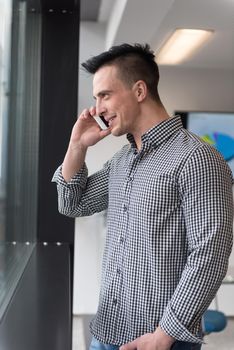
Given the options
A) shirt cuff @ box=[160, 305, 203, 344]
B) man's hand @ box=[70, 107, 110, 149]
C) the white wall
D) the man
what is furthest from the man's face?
the white wall

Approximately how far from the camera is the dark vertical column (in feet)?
5.67

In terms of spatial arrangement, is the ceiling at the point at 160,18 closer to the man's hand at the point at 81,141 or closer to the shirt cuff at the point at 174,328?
the man's hand at the point at 81,141

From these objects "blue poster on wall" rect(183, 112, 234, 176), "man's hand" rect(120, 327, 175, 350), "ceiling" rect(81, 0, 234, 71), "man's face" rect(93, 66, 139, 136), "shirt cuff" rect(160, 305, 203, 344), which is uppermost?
"ceiling" rect(81, 0, 234, 71)

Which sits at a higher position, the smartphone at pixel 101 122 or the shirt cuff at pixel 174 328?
the smartphone at pixel 101 122

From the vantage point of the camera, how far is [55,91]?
1.74 meters

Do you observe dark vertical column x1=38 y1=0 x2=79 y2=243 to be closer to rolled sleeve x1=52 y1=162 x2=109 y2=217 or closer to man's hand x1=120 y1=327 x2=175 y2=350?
rolled sleeve x1=52 y1=162 x2=109 y2=217

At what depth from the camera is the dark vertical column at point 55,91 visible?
5.67ft

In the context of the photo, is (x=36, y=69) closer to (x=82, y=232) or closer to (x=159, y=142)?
(x=159, y=142)

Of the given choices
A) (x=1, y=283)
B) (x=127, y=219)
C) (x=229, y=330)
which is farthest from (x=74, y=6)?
(x=229, y=330)

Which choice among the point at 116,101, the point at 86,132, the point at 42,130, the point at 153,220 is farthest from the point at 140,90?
the point at 42,130

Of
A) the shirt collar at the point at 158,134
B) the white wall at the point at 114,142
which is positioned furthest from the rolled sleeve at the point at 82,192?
the white wall at the point at 114,142

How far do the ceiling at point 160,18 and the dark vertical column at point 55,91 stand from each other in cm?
36

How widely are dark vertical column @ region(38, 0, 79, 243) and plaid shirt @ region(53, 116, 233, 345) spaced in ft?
1.95

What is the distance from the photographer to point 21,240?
5.56 ft
